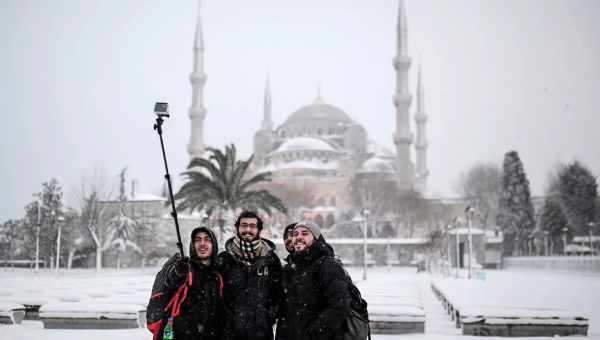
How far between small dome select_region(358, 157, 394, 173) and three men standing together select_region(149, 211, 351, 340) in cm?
5866

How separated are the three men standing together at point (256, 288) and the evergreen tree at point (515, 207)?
3153 centimetres

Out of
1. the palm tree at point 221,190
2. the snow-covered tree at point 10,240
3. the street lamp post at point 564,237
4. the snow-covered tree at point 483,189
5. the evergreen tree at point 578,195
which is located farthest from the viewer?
the snow-covered tree at point 483,189

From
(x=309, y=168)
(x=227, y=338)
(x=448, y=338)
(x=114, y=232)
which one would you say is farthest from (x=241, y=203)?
(x=309, y=168)

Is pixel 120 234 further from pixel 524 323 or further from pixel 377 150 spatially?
pixel 377 150

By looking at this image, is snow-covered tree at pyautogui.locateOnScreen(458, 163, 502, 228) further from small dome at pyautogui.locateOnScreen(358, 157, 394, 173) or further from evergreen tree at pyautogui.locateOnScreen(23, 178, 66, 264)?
evergreen tree at pyautogui.locateOnScreen(23, 178, 66, 264)

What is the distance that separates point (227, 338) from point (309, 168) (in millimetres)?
56996

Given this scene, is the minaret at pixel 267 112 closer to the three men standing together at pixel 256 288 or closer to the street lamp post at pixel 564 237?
the street lamp post at pixel 564 237

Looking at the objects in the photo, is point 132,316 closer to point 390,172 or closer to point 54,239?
point 54,239

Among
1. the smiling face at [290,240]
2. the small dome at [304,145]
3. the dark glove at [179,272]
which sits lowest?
the dark glove at [179,272]

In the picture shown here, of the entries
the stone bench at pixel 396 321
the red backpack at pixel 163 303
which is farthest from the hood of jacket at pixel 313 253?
the stone bench at pixel 396 321

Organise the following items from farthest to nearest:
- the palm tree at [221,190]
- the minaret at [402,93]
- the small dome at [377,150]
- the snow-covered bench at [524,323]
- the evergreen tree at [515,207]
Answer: the small dome at [377,150]
the minaret at [402,93]
the evergreen tree at [515,207]
the palm tree at [221,190]
the snow-covered bench at [524,323]

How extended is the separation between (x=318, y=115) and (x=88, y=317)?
219ft

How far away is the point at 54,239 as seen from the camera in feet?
89.4

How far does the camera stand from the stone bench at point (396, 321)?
24.4 feet
